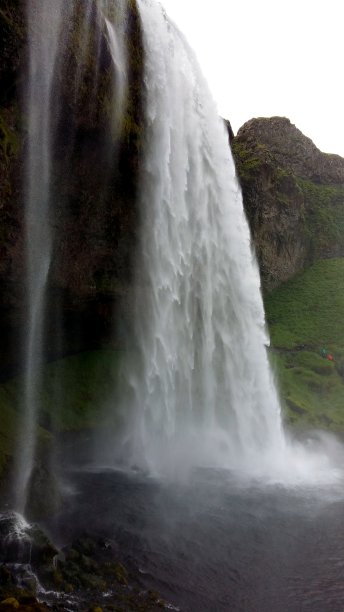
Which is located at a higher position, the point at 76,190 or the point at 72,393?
the point at 76,190

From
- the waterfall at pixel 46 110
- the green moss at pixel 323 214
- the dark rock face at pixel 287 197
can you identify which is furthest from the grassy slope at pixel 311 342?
the waterfall at pixel 46 110

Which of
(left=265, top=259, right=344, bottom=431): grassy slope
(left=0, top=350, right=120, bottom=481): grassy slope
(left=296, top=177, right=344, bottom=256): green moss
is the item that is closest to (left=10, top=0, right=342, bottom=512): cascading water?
(left=0, top=350, right=120, bottom=481): grassy slope

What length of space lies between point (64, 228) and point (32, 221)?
1.85 metres

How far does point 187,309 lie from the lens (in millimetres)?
23234

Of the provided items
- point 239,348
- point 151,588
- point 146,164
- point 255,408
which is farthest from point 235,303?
point 151,588

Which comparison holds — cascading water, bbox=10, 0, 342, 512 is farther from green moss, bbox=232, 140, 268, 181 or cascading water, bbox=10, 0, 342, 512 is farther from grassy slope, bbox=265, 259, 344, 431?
green moss, bbox=232, 140, 268, 181

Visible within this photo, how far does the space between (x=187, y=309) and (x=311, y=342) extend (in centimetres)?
1520

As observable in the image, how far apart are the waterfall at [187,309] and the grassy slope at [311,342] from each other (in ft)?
12.7

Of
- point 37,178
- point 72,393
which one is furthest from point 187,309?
point 37,178

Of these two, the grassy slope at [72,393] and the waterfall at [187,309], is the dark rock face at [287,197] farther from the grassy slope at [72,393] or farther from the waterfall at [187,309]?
the grassy slope at [72,393]

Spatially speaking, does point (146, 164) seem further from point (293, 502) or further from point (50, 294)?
point (293, 502)

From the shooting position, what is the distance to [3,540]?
11891mm

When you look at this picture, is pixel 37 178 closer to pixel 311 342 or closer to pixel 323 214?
pixel 311 342

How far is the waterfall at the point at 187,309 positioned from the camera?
21.6 m
